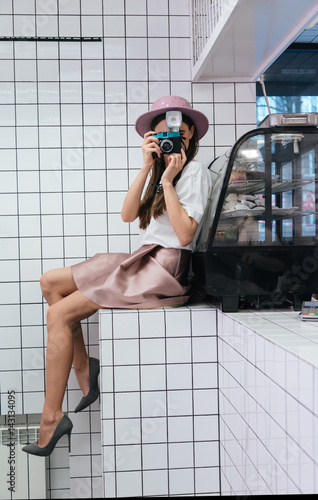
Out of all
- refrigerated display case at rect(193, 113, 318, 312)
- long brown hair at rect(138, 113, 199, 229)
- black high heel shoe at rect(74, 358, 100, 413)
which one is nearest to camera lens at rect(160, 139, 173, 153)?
long brown hair at rect(138, 113, 199, 229)

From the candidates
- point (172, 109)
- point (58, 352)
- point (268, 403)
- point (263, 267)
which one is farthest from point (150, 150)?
point (268, 403)

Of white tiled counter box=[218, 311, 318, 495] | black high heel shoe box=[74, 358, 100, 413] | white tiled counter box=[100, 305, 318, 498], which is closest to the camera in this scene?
white tiled counter box=[218, 311, 318, 495]

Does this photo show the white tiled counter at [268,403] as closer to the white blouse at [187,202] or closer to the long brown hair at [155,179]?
the white blouse at [187,202]

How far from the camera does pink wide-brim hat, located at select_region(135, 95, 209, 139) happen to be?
2.03 meters

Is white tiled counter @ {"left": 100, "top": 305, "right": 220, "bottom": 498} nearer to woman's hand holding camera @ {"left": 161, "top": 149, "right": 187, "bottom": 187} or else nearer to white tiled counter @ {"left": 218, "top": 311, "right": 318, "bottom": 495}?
white tiled counter @ {"left": 218, "top": 311, "right": 318, "bottom": 495}

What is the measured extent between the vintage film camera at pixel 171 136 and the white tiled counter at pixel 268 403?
25.7 inches

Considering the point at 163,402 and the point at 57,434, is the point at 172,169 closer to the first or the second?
the point at 163,402

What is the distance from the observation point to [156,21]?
2.52 m

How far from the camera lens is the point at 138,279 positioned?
1964mm

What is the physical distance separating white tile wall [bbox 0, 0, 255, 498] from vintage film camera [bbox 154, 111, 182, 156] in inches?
21.3

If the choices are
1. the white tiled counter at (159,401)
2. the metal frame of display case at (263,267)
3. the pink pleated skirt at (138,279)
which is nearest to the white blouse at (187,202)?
the pink pleated skirt at (138,279)

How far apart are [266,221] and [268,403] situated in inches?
26.5

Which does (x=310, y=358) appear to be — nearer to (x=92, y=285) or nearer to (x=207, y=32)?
(x=92, y=285)

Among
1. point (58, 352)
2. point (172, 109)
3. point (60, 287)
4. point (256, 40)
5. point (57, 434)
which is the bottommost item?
point (57, 434)
